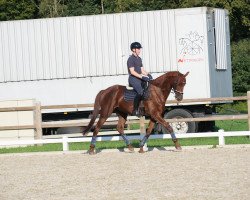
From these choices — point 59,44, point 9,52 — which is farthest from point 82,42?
point 9,52

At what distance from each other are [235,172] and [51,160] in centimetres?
521

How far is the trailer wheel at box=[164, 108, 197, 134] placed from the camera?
23.9m

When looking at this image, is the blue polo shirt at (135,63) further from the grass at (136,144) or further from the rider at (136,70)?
the grass at (136,144)

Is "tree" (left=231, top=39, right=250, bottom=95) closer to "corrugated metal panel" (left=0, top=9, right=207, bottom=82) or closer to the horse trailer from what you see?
the horse trailer

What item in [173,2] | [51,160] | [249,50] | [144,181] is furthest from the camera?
[173,2]

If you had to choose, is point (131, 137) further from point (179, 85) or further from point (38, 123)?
point (38, 123)

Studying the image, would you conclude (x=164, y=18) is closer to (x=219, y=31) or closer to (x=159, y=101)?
(x=219, y=31)

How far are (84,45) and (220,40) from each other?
4.31 metres

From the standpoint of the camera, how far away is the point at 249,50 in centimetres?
5009

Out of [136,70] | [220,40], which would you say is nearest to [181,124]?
[220,40]

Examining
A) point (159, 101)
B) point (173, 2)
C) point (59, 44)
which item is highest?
point (173, 2)

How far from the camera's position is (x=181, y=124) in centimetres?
2392

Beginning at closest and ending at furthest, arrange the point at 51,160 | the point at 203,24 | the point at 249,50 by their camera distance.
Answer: the point at 51,160
the point at 203,24
the point at 249,50

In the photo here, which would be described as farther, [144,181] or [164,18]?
[164,18]
